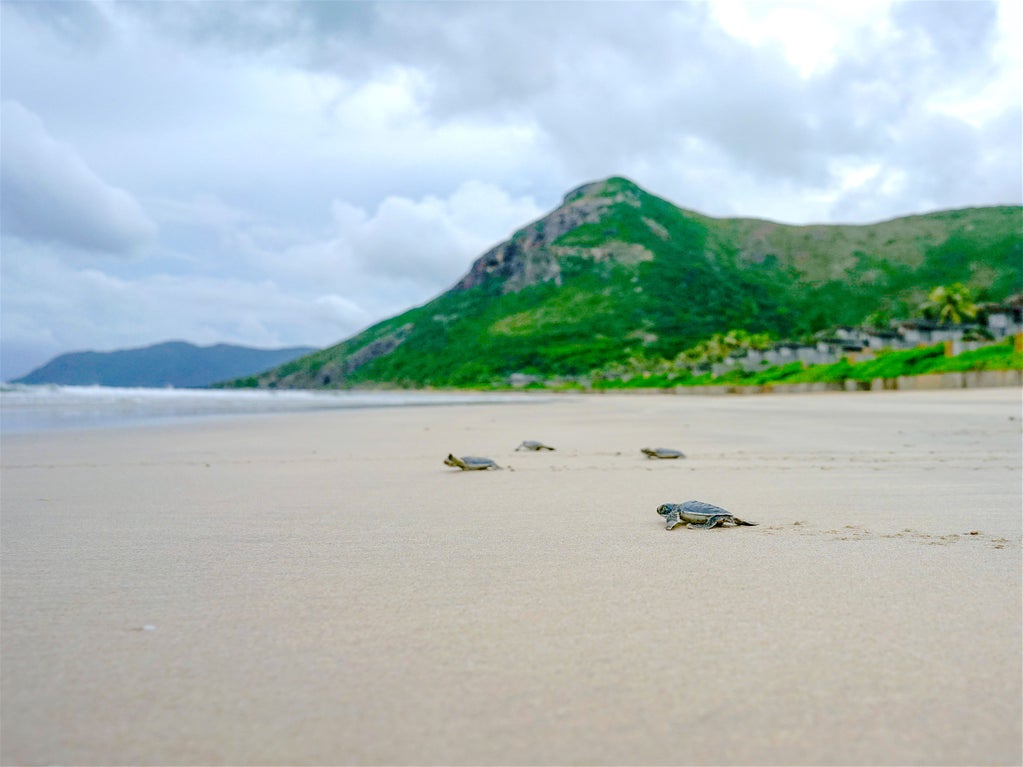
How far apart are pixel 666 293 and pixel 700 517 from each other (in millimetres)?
166782

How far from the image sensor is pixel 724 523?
4.20 metres

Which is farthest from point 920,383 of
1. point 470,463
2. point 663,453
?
point 470,463

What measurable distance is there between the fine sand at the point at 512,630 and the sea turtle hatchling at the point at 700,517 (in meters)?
0.10

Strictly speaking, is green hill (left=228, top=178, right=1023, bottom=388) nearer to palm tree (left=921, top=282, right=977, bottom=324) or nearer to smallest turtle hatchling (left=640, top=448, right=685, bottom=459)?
palm tree (left=921, top=282, right=977, bottom=324)

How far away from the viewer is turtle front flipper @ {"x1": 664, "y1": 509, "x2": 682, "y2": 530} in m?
4.07

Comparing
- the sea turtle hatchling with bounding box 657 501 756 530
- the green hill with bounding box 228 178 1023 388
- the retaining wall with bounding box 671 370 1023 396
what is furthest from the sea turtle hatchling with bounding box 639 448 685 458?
the green hill with bounding box 228 178 1023 388

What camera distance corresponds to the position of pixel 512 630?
2264mm

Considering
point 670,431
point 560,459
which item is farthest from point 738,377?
point 560,459

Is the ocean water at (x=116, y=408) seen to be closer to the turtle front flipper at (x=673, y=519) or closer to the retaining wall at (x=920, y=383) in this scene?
the turtle front flipper at (x=673, y=519)

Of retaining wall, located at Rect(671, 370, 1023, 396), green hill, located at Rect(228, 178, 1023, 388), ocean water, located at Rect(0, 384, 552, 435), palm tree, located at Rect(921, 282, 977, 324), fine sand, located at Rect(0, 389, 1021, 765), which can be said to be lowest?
fine sand, located at Rect(0, 389, 1021, 765)

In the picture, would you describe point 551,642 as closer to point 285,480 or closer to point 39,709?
point 39,709

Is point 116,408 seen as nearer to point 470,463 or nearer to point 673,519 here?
point 470,463

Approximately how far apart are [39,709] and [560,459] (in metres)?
7.17

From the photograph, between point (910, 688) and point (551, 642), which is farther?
point (551, 642)
